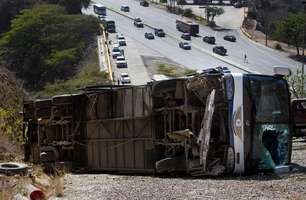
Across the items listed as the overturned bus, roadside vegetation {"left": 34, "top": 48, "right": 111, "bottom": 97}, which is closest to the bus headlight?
the overturned bus

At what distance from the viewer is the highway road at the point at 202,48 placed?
81.9m

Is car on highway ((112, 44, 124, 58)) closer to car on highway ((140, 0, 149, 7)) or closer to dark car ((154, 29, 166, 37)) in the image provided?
dark car ((154, 29, 166, 37))

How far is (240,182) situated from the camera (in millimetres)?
12180

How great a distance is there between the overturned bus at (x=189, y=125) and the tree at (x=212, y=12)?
101 m

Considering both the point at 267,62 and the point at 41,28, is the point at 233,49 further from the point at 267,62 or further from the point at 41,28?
the point at 41,28

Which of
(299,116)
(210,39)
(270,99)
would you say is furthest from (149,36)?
(270,99)

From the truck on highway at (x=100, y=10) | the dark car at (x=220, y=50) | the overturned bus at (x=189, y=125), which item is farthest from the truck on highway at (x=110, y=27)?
the overturned bus at (x=189, y=125)

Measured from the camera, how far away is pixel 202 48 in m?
92.9

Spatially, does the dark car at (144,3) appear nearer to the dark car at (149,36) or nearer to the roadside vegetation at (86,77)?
the dark car at (149,36)

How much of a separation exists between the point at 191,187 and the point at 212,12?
106 meters

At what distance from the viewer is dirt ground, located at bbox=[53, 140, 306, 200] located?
10.8m

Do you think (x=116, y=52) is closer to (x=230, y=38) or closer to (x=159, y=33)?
(x=159, y=33)

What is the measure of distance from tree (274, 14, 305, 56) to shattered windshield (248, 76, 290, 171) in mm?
81878

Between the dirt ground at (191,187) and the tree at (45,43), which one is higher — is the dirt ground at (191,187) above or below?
above
